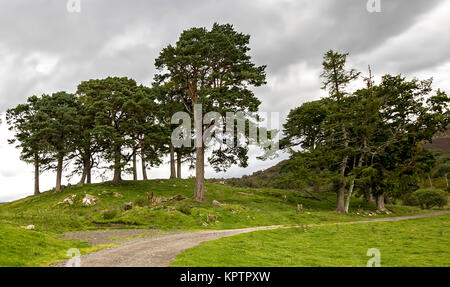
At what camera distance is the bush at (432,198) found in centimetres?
5709

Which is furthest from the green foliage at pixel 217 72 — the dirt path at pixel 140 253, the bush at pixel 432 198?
the bush at pixel 432 198

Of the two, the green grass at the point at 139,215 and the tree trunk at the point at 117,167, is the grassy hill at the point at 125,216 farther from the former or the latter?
the tree trunk at the point at 117,167

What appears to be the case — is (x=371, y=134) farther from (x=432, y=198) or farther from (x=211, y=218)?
A: (x=432, y=198)

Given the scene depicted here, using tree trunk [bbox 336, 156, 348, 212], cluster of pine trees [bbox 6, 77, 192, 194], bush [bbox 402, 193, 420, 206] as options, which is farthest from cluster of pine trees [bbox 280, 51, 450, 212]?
bush [bbox 402, 193, 420, 206]

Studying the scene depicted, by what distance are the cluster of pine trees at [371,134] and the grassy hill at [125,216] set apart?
493 centimetres

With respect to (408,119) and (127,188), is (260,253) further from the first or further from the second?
(408,119)

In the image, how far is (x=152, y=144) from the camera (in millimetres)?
42406

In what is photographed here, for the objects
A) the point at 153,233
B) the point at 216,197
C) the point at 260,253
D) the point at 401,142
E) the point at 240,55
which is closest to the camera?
the point at 260,253

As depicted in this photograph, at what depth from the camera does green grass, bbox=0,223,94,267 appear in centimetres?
1107

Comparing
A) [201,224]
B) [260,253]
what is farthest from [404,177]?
[260,253]

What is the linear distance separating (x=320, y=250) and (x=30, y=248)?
13.8m

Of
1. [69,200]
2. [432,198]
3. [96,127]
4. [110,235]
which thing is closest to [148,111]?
[96,127]

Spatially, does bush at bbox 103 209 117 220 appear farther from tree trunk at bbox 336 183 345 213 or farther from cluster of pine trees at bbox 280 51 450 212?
tree trunk at bbox 336 183 345 213

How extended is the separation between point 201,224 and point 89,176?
1270 inches
